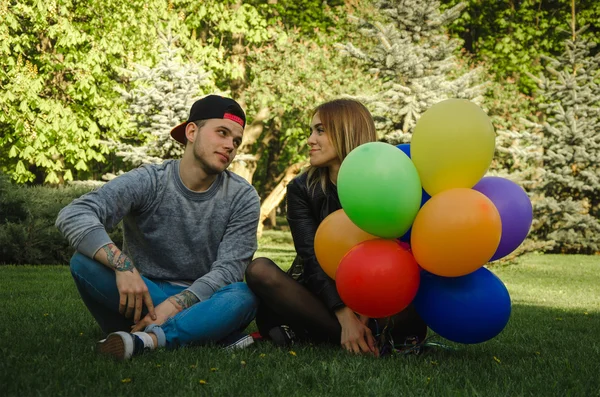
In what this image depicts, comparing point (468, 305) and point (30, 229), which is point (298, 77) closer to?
point (30, 229)

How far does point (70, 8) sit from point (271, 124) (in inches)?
258

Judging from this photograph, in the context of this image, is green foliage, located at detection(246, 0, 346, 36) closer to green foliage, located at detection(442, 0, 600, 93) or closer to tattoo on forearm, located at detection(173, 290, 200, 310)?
green foliage, located at detection(442, 0, 600, 93)

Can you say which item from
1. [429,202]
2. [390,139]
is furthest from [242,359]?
[390,139]

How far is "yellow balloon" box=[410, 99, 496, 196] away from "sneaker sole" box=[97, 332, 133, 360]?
1661 mm

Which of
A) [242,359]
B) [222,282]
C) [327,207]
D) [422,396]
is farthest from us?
[327,207]

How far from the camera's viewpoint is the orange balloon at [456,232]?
105 inches

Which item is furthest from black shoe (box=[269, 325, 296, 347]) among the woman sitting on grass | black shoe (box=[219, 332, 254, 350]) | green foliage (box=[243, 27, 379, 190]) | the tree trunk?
the tree trunk

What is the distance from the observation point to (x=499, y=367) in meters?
3.04

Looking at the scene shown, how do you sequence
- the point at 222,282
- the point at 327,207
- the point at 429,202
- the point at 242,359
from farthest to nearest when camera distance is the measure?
the point at 327,207 → the point at 222,282 → the point at 242,359 → the point at 429,202

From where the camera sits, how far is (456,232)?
266cm

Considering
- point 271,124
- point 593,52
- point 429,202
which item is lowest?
point 271,124

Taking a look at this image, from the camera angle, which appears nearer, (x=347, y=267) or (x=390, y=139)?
(x=347, y=267)

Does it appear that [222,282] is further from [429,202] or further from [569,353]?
[569,353]

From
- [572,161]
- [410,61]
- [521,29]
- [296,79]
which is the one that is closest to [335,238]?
[410,61]
